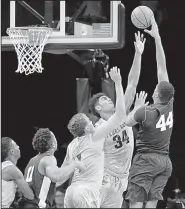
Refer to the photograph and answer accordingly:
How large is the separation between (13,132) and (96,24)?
98.2 inches

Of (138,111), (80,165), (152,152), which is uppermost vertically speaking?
(138,111)

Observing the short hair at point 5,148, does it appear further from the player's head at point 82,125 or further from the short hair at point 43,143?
the player's head at point 82,125

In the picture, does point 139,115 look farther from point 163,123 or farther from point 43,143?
point 43,143

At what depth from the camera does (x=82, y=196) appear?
5.32 m

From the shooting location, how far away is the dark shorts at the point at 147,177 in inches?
206

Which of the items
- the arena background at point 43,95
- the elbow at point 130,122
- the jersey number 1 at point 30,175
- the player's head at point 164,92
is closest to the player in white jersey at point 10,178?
the jersey number 1 at point 30,175

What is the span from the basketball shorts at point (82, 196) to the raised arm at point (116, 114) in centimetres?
39

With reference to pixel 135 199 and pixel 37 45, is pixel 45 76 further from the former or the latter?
pixel 135 199

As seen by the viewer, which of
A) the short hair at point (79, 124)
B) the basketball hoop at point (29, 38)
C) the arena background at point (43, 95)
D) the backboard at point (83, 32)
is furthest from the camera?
the arena background at point (43, 95)

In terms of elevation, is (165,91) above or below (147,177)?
above

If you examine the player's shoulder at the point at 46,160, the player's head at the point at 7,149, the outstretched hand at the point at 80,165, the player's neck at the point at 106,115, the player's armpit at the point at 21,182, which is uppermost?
the player's neck at the point at 106,115

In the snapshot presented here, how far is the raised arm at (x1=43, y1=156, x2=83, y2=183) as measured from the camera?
5.32m

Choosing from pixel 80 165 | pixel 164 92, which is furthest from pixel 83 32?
pixel 80 165

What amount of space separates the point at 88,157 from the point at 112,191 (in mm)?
390
